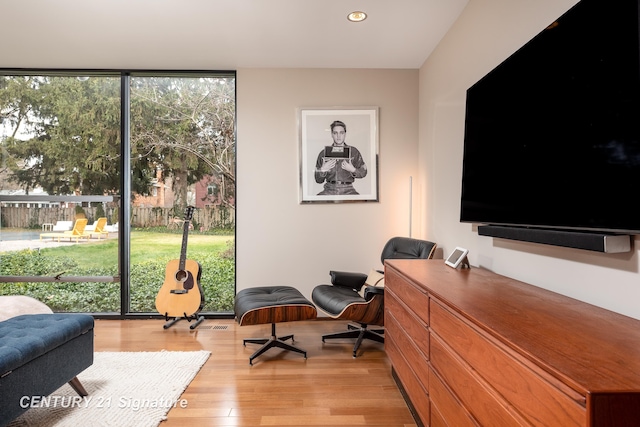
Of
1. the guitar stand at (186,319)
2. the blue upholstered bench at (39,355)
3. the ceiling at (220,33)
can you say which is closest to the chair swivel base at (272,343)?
the guitar stand at (186,319)

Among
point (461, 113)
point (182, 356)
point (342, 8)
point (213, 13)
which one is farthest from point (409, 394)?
point (213, 13)

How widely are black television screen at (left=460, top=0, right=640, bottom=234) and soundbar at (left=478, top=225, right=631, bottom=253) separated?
3 centimetres

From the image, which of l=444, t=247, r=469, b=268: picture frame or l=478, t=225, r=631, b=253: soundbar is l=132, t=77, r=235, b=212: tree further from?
l=478, t=225, r=631, b=253: soundbar

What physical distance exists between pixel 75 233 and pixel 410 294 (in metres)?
3.62

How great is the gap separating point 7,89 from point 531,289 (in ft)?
16.5

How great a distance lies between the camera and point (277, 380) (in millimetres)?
2549

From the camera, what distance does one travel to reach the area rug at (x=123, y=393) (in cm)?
206

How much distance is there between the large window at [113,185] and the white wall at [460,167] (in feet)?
6.66

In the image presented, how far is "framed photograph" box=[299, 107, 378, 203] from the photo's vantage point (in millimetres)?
3896

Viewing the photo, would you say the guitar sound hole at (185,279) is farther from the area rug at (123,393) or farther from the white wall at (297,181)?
the area rug at (123,393)

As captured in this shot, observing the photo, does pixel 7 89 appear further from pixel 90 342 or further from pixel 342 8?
pixel 342 8

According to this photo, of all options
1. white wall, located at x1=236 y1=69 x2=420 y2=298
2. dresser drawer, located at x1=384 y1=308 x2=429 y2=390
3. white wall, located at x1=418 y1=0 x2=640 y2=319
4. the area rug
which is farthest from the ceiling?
the area rug

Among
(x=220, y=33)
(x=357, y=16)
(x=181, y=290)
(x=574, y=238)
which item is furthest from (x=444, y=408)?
(x=220, y=33)

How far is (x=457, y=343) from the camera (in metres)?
1.47
